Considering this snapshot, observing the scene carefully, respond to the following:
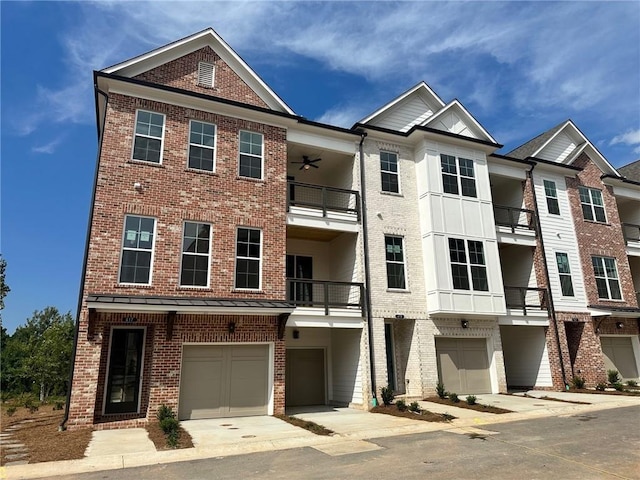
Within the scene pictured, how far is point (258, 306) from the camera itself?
12938 mm

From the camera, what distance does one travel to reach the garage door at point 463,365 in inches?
662

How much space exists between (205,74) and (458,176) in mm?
10770

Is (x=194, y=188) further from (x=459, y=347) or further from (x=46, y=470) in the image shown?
(x=459, y=347)

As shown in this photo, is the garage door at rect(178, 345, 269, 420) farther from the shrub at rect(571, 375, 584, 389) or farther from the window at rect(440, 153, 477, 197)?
the shrub at rect(571, 375, 584, 389)

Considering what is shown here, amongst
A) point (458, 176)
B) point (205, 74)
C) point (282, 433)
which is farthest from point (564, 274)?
point (205, 74)

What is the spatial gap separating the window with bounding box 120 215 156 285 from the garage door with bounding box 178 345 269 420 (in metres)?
2.55

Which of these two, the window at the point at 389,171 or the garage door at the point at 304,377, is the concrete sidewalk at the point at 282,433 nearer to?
the garage door at the point at 304,377

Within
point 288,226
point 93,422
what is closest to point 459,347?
point 288,226

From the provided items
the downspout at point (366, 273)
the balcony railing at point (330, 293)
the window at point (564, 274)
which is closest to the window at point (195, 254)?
the balcony railing at point (330, 293)

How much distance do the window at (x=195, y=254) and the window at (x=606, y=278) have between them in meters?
18.3

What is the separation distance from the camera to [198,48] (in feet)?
50.5

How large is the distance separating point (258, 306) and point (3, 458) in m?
6.67

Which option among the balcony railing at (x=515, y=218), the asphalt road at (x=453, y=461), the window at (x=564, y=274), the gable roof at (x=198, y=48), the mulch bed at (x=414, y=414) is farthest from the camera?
the window at (x=564, y=274)

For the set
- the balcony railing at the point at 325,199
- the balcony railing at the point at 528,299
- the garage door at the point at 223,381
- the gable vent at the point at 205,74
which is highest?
the gable vent at the point at 205,74
